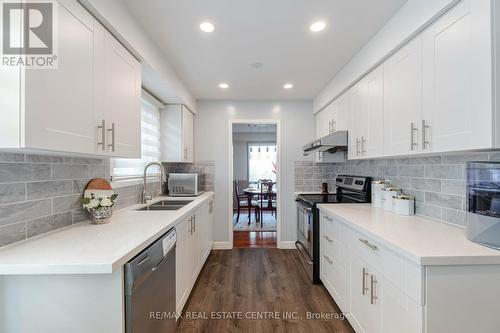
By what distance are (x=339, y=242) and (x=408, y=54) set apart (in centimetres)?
153

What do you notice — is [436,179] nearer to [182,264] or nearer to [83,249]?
[182,264]

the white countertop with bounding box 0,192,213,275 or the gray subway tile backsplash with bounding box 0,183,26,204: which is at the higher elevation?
the gray subway tile backsplash with bounding box 0,183,26,204

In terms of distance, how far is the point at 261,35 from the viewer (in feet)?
6.56

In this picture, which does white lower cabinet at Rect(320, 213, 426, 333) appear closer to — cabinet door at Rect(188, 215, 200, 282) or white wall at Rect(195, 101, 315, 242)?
cabinet door at Rect(188, 215, 200, 282)

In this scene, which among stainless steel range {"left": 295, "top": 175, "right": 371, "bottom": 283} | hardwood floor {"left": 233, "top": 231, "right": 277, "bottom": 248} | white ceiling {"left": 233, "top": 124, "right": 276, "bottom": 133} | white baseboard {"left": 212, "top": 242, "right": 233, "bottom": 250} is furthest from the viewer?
white ceiling {"left": 233, "top": 124, "right": 276, "bottom": 133}

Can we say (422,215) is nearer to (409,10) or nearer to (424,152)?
(424,152)

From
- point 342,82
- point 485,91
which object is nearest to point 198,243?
point 342,82

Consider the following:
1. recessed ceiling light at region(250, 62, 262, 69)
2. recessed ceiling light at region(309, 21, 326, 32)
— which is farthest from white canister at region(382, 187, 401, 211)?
recessed ceiling light at region(250, 62, 262, 69)

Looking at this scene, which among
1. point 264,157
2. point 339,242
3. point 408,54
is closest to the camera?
point 408,54

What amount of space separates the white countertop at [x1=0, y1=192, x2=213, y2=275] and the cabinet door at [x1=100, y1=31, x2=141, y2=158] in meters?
0.50

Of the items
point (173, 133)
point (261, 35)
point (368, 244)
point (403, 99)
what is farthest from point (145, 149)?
point (403, 99)

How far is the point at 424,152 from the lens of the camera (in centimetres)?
152

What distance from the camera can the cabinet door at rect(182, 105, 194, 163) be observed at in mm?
3338

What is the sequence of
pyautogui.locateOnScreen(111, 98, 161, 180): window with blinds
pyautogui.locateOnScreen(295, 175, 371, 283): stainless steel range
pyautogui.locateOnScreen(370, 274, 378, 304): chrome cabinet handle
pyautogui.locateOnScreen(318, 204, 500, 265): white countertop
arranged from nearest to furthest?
pyautogui.locateOnScreen(318, 204, 500, 265): white countertop → pyautogui.locateOnScreen(370, 274, 378, 304): chrome cabinet handle → pyautogui.locateOnScreen(111, 98, 161, 180): window with blinds → pyautogui.locateOnScreen(295, 175, 371, 283): stainless steel range
